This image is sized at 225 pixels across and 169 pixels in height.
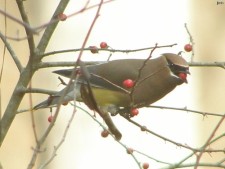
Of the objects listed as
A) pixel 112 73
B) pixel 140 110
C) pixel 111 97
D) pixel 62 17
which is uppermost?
pixel 140 110

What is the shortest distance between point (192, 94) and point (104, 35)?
1.28 m

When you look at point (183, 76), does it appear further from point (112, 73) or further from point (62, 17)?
point (62, 17)

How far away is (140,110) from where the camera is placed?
7324 millimetres

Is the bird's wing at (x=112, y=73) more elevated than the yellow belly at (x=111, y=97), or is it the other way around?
the bird's wing at (x=112, y=73)

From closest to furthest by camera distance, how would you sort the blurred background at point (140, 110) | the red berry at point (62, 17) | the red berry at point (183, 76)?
1. the red berry at point (62, 17)
2. the red berry at point (183, 76)
3. the blurred background at point (140, 110)

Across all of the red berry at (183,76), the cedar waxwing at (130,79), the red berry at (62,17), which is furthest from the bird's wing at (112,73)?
the red berry at (62,17)

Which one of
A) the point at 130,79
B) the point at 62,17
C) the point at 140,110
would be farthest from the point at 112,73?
the point at 140,110

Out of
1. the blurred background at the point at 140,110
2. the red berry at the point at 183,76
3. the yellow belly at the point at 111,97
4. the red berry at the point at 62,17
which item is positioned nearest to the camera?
the red berry at the point at 62,17

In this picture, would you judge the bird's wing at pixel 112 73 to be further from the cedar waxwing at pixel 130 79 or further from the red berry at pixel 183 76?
the red berry at pixel 183 76

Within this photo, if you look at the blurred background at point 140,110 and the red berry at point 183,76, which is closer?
the red berry at point 183,76

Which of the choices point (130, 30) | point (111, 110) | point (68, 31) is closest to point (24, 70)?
point (111, 110)

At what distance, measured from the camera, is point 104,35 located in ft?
25.0

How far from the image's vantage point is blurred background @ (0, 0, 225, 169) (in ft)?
23.2

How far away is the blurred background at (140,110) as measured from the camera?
7.07 metres
